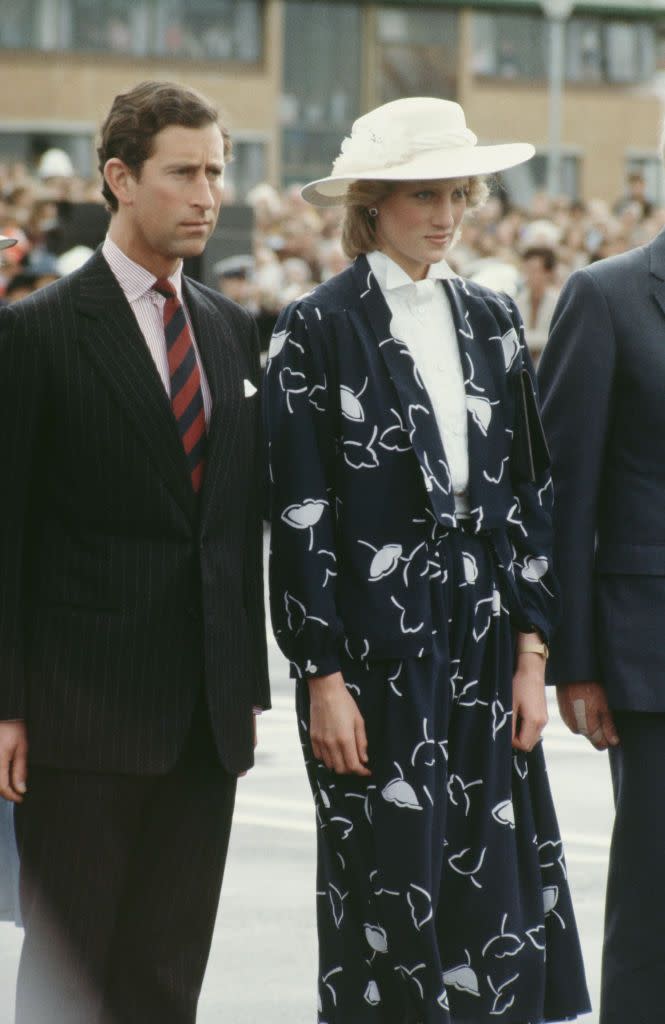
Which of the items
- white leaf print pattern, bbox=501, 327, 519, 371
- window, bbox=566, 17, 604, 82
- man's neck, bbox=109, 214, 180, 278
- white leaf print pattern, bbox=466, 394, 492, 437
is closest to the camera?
man's neck, bbox=109, 214, 180, 278

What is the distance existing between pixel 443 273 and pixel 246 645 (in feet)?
2.97

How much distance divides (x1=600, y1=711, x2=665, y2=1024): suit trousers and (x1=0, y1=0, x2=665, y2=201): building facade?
41.0 m

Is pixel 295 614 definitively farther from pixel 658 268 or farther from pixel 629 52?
pixel 629 52

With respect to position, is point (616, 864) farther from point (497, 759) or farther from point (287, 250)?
point (287, 250)

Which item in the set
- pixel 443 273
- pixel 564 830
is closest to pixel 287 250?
pixel 564 830

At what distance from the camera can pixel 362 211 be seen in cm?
439

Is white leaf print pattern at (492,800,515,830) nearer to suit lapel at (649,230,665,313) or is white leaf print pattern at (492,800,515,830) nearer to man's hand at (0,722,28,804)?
man's hand at (0,722,28,804)

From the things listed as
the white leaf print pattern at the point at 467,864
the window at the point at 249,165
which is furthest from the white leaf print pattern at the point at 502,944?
the window at the point at 249,165

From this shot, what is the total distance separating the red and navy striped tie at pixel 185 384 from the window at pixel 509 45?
49172mm

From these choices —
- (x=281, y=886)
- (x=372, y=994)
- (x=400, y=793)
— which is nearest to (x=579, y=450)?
(x=400, y=793)

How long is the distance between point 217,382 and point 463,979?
52.5 inches

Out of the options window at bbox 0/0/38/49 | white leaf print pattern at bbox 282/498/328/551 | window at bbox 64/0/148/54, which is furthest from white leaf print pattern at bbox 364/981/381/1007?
window at bbox 64/0/148/54

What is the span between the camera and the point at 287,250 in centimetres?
2175

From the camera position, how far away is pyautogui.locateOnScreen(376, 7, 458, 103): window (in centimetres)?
5053
